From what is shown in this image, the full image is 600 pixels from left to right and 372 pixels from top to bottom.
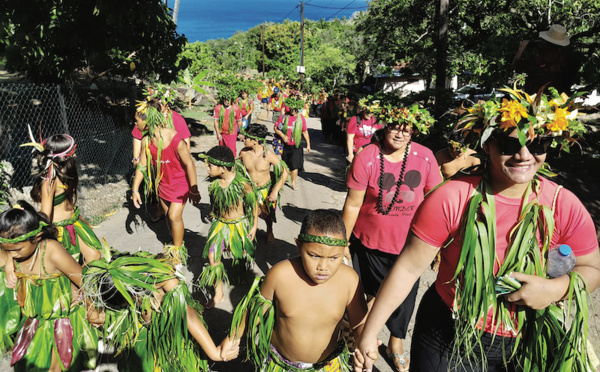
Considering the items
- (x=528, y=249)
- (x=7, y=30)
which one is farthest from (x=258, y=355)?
(x=7, y=30)

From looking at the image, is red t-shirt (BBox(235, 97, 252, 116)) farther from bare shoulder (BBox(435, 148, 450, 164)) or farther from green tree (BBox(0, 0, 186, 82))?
bare shoulder (BBox(435, 148, 450, 164))

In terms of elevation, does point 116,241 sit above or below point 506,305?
below

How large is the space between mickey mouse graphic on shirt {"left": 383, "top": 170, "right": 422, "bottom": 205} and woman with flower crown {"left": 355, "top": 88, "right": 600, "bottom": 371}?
1.38m

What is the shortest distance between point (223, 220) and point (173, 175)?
3.37ft

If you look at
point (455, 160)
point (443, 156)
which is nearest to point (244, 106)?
point (443, 156)

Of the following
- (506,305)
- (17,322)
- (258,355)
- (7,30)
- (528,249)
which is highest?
(7,30)

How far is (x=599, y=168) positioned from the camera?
10.6m

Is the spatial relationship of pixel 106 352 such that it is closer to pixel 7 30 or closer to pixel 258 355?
pixel 258 355

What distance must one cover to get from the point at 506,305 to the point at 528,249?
0.30m

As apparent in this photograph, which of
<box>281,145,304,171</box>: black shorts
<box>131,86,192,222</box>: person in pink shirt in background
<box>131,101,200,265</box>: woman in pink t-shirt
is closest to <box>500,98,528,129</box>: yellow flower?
<box>131,101,200,265</box>: woman in pink t-shirt

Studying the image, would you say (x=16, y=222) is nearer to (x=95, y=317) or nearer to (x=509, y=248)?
(x=95, y=317)

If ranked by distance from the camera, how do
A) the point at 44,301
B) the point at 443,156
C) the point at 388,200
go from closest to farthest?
the point at 44,301 → the point at 388,200 → the point at 443,156

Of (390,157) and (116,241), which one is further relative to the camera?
(116,241)

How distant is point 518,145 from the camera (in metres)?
1.86
